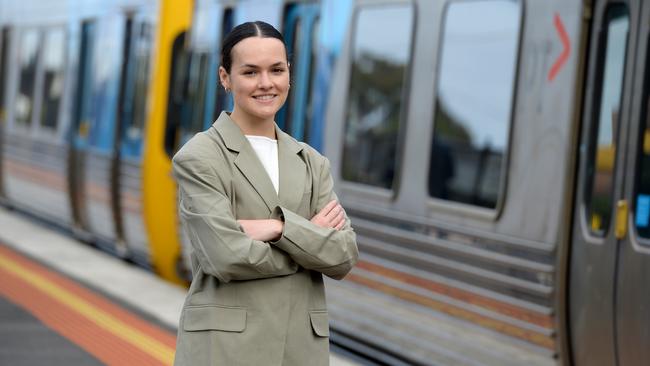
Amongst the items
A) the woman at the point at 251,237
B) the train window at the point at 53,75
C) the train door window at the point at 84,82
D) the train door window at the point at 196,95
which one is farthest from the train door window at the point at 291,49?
the train window at the point at 53,75

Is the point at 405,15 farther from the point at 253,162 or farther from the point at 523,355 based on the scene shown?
the point at 253,162

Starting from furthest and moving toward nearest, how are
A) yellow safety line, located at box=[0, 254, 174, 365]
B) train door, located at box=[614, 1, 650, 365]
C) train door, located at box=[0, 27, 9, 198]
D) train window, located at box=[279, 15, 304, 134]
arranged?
train door, located at box=[0, 27, 9, 198] → train window, located at box=[279, 15, 304, 134] → yellow safety line, located at box=[0, 254, 174, 365] → train door, located at box=[614, 1, 650, 365]

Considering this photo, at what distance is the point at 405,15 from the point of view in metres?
6.58

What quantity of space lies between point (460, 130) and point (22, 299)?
4050 mm

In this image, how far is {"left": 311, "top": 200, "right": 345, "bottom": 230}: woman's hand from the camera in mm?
3098

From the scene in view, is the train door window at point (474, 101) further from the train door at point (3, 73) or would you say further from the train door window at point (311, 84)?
the train door at point (3, 73)

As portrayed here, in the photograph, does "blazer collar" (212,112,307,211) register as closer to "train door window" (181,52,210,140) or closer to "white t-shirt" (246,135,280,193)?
"white t-shirt" (246,135,280,193)

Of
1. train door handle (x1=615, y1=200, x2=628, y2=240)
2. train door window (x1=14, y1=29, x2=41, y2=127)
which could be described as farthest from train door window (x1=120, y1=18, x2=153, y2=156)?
train door handle (x1=615, y1=200, x2=628, y2=240)

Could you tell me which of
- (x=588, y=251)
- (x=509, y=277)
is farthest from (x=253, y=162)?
(x=509, y=277)

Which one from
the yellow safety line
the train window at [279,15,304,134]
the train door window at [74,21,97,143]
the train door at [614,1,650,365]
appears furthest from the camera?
the train door window at [74,21,97,143]

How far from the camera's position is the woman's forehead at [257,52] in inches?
117

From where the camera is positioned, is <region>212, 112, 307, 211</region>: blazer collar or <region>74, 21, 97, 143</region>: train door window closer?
<region>212, 112, 307, 211</region>: blazer collar

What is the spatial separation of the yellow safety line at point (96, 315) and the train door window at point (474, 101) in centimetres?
193

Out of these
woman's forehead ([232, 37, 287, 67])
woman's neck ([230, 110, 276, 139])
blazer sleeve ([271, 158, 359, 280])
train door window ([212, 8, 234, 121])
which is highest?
train door window ([212, 8, 234, 121])
